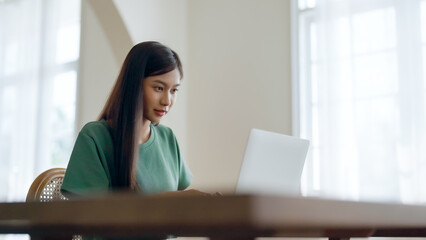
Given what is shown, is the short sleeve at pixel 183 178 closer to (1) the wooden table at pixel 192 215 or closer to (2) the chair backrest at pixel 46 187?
(2) the chair backrest at pixel 46 187

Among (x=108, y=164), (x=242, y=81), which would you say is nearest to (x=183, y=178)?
(x=108, y=164)

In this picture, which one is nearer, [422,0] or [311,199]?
[311,199]

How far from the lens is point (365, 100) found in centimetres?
340

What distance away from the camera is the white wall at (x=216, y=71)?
389 cm

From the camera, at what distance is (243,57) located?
4047 millimetres

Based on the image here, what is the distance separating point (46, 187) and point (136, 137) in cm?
29

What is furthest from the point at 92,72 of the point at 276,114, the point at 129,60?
the point at 129,60

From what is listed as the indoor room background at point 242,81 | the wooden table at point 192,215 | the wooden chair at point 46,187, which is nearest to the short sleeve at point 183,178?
the wooden chair at point 46,187

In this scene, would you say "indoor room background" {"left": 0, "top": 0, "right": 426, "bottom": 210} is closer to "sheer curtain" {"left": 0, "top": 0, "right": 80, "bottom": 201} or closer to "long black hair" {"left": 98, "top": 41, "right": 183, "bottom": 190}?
"sheer curtain" {"left": 0, "top": 0, "right": 80, "bottom": 201}

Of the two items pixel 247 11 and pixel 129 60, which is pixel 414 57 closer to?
pixel 247 11

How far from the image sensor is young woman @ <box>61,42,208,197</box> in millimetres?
1536

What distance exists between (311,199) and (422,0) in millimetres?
2956

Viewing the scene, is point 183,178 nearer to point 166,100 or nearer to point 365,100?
point 166,100

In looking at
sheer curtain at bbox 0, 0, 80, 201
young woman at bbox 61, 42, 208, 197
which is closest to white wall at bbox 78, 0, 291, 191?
sheer curtain at bbox 0, 0, 80, 201
